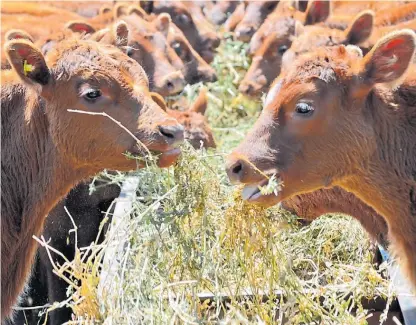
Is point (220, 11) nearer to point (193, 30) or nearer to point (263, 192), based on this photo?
point (193, 30)

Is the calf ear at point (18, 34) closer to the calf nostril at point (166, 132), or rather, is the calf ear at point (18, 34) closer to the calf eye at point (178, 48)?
the calf nostril at point (166, 132)

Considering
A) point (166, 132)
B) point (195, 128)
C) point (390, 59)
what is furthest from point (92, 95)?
point (195, 128)

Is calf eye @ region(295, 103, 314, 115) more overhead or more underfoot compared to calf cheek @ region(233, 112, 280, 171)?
more overhead

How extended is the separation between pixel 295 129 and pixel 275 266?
1.06 m

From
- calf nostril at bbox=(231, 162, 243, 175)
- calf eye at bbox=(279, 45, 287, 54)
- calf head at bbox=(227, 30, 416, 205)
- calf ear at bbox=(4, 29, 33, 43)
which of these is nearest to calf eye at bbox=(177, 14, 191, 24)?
calf eye at bbox=(279, 45, 287, 54)

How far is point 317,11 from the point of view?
38.1ft

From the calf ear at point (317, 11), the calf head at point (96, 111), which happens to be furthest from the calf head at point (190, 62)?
the calf head at point (96, 111)

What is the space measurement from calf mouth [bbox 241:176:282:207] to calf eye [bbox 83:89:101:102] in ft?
4.06

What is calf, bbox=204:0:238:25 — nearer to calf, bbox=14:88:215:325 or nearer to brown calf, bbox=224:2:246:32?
brown calf, bbox=224:2:246:32

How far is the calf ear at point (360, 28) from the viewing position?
31.1ft

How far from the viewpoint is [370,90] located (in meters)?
5.51

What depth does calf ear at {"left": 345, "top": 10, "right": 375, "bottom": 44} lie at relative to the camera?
9.48 meters

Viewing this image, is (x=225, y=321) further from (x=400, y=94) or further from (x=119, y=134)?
(x=400, y=94)

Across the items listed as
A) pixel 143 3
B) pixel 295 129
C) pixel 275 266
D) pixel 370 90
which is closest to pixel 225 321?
pixel 275 266
